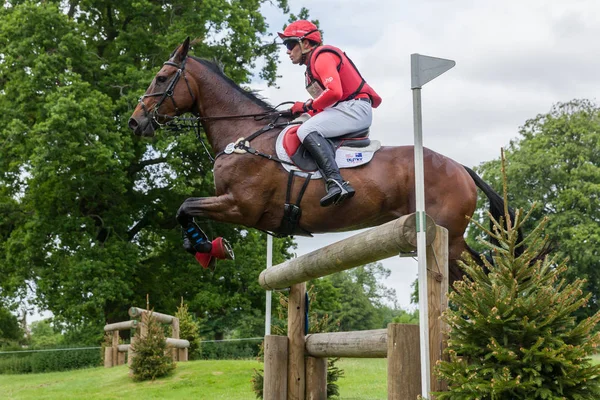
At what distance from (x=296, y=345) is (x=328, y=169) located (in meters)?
1.76

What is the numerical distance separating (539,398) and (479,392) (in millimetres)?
279

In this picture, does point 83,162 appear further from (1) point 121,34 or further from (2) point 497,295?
(2) point 497,295

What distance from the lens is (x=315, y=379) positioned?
572cm

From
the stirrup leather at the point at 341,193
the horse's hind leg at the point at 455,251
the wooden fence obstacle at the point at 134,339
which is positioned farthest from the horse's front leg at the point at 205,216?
the wooden fence obstacle at the point at 134,339

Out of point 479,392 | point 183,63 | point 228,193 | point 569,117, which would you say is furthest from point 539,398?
point 569,117

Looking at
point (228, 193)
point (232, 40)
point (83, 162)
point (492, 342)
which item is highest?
point (232, 40)

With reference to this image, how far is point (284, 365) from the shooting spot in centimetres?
570

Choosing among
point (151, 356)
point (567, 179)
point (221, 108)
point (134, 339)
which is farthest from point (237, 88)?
point (567, 179)

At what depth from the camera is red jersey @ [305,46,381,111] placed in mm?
4773

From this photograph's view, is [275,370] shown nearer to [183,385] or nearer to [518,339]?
[518,339]

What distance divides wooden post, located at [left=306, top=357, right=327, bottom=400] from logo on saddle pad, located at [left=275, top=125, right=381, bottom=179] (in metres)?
1.76

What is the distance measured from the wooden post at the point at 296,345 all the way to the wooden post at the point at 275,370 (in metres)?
0.06

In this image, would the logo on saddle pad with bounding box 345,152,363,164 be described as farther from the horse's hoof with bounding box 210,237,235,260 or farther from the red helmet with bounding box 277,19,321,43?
the horse's hoof with bounding box 210,237,235,260

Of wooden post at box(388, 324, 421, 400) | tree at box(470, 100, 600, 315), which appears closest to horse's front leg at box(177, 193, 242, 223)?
wooden post at box(388, 324, 421, 400)
